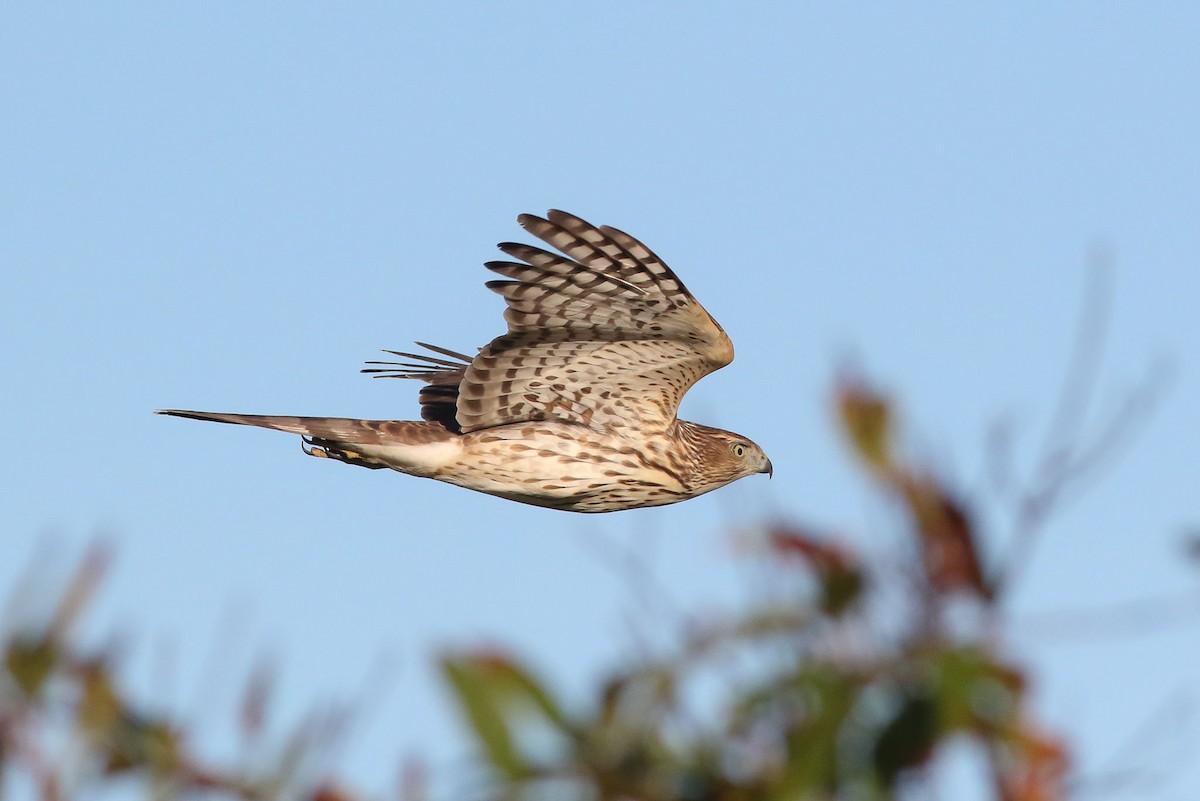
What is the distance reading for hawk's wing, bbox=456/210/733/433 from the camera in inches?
301

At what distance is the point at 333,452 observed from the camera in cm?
858

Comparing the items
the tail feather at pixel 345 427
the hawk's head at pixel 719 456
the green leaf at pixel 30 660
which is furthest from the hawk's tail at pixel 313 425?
the green leaf at pixel 30 660

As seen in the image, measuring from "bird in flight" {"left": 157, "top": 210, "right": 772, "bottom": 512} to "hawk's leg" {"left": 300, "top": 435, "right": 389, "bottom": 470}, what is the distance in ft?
0.03

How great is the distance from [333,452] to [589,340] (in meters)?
1.56

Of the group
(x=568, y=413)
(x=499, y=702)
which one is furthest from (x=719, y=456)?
(x=499, y=702)

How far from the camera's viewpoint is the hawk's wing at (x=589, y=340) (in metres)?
7.63

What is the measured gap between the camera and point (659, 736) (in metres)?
1.45

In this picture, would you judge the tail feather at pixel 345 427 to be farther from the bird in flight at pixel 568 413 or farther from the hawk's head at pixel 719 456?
the hawk's head at pixel 719 456

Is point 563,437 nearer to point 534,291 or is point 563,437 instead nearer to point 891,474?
point 534,291

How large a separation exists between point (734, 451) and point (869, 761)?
8.10m

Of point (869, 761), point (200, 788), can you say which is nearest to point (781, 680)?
point (869, 761)

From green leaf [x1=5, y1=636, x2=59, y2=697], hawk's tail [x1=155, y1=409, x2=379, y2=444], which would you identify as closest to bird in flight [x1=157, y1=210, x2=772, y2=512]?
hawk's tail [x1=155, y1=409, x2=379, y2=444]

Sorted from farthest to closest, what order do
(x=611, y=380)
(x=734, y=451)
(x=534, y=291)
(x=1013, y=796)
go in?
(x=734, y=451), (x=611, y=380), (x=534, y=291), (x=1013, y=796)

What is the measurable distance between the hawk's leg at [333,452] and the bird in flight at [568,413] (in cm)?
1
